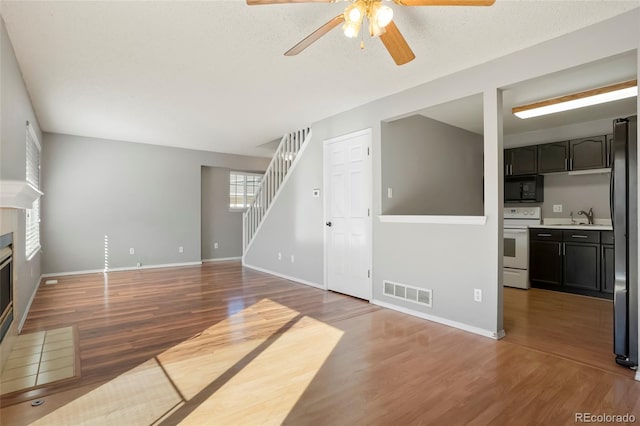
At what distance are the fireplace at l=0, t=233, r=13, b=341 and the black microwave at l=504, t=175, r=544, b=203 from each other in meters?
6.20

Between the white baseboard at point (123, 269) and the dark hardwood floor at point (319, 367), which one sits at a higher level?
the white baseboard at point (123, 269)

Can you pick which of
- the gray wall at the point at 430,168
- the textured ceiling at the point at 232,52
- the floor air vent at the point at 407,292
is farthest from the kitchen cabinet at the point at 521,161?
the floor air vent at the point at 407,292

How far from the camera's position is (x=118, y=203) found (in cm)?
635

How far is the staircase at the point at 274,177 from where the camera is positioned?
5.67m

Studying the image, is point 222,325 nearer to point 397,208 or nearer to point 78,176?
point 397,208

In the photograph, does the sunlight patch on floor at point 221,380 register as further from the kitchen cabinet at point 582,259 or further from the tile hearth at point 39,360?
the kitchen cabinet at point 582,259

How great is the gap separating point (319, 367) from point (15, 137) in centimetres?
335

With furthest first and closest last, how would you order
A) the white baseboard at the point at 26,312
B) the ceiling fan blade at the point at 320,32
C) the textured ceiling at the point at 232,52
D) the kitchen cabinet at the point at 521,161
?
1. the kitchen cabinet at the point at 521,161
2. the white baseboard at the point at 26,312
3. the textured ceiling at the point at 232,52
4. the ceiling fan blade at the point at 320,32

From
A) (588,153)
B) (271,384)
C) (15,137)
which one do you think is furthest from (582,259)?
(15,137)

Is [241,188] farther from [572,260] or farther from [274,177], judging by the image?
[572,260]

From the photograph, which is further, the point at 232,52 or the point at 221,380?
the point at 232,52

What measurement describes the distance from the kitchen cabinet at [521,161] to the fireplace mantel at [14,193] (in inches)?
239

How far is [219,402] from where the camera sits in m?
1.92

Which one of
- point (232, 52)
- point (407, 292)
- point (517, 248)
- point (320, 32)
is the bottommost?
point (407, 292)
